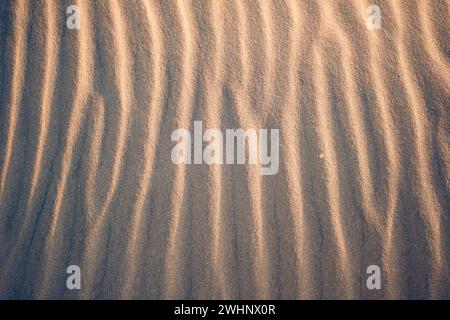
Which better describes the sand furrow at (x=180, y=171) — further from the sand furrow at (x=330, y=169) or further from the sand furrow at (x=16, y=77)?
the sand furrow at (x=16, y=77)

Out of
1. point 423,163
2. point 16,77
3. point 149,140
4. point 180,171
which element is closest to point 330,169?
point 423,163

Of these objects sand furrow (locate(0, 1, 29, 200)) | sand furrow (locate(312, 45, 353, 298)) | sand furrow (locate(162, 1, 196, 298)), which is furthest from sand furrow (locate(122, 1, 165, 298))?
sand furrow (locate(312, 45, 353, 298))

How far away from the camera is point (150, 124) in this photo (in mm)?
1976

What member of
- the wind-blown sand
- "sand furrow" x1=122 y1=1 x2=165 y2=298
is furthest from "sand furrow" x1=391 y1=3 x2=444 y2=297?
"sand furrow" x1=122 y1=1 x2=165 y2=298

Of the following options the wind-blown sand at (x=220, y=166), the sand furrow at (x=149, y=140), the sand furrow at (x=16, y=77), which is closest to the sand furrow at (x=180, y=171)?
the wind-blown sand at (x=220, y=166)

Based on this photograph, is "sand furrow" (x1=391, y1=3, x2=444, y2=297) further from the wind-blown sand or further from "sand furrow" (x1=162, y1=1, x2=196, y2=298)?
"sand furrow" (x1=162, y1=1, x2=196, y2=298)

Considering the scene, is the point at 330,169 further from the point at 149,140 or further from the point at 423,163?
the point at 149,140

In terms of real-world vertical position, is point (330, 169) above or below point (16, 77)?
below

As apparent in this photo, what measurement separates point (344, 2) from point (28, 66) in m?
1.84

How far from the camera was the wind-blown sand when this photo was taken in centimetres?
193

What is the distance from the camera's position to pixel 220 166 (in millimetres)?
1971

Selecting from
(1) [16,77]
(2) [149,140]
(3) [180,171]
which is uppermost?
(1) [16,77]

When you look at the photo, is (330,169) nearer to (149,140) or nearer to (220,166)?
(220,166)
